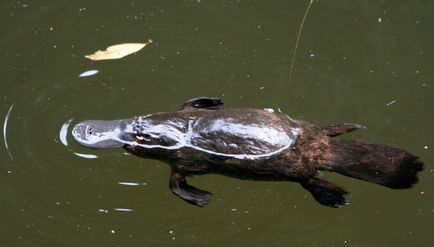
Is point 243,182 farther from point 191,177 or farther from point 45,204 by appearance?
point 45,204

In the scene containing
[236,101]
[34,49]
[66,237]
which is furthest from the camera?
[34,49]

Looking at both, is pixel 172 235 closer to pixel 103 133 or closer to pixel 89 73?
pixel 103 133

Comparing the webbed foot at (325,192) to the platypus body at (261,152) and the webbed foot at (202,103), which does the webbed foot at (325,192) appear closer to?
the platypus body at (261,152)

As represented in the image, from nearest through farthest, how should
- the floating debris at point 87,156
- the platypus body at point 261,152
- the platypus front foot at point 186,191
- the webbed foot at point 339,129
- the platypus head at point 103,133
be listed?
the platypus body at point 261,152
the platypus front foot at point 186,191
the webbed foot at point 339,129
the platypus head at point 103,133
the floating debris at point 87,156

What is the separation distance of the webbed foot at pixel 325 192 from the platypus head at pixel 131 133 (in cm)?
69

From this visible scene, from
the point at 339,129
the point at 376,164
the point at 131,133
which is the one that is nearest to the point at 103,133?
the point at 131,133

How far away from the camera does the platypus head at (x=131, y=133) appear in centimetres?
342

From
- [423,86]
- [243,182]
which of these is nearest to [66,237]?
[243,182]

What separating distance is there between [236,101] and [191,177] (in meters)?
0.67

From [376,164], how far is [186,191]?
0.95 metres

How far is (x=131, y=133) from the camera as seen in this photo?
3574 millimetres

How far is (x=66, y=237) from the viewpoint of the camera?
3.56 m

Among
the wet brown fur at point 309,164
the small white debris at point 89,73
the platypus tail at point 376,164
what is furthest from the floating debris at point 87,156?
the platypus tail at point 376,164

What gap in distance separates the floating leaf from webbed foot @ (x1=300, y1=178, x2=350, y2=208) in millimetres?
1650
